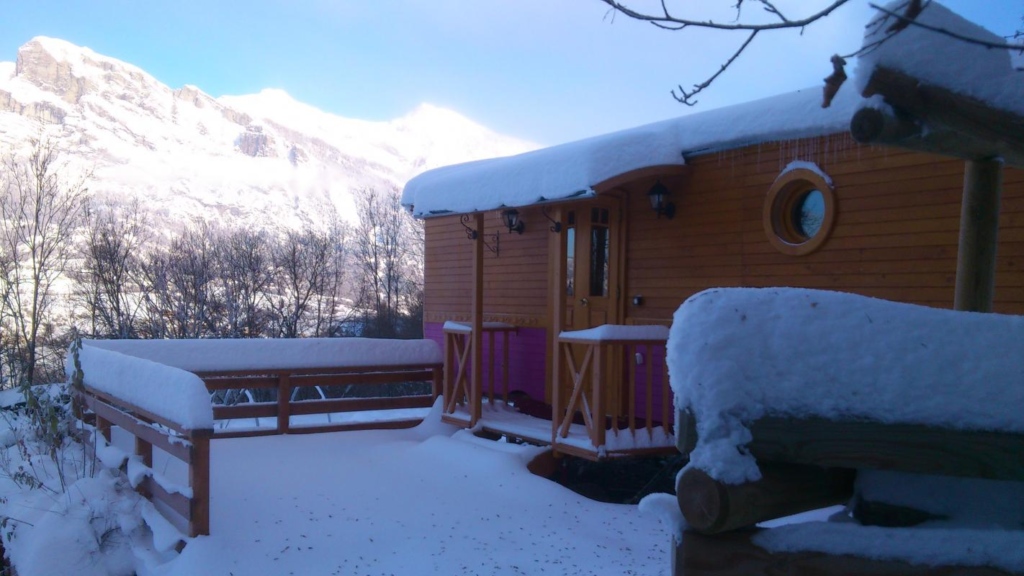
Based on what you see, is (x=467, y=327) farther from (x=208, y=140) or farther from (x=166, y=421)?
(x=208, y=140)

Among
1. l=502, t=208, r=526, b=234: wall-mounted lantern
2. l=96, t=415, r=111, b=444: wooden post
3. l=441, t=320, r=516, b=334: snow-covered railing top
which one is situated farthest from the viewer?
l=502, t=208, r=526, b=234: wall-mounted lantern

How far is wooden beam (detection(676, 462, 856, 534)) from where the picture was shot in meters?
1.37

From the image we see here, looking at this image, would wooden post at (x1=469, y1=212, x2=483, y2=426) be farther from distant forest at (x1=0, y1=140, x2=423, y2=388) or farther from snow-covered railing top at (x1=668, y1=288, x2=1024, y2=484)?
distant forest at (x1=0, y1=140, x2=423, y2=388)

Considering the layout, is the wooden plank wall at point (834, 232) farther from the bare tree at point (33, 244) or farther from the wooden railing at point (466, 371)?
the bare tree at point (33, 244)

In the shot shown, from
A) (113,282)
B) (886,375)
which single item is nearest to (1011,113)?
(886,375)

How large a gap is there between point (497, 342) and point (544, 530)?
11.8ft

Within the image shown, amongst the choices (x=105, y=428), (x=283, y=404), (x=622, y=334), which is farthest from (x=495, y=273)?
(x=105, y=428)

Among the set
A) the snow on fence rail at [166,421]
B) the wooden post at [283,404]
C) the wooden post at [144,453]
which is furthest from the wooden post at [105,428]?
the wooden post at [283,404]

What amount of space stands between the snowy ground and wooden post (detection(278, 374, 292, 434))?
683 millimetres

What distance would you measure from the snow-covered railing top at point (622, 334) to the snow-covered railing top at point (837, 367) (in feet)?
12.7

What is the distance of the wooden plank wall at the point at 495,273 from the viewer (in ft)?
24.6

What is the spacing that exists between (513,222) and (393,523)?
13.0 ft

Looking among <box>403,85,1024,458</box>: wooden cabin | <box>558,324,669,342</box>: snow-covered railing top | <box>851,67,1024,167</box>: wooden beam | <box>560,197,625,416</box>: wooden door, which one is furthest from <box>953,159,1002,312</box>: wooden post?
<box>560,197,625,416</box>: wooden door

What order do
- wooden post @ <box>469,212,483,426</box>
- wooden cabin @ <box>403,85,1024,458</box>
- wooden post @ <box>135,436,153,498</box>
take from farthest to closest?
1. wooden post @ <box>469,212,483,426</box>
2. wooden post @ <box>135,436,153,498</box>
3. wooden cabin @ <box>403,85,1024,458</box>
